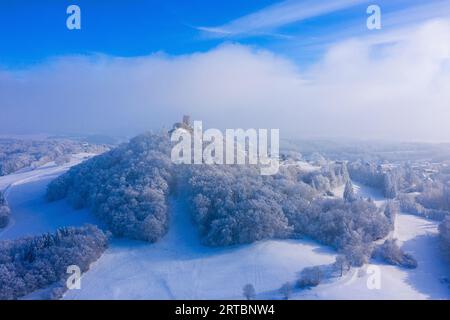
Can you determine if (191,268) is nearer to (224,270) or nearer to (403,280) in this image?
(224,270)

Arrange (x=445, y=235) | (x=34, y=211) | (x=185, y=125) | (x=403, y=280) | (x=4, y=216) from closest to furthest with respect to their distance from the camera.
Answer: (x=403, y=280) → (x=445, y=235) → (x=4, y=216) → (x=34, y=211) → (x=185, y=125)

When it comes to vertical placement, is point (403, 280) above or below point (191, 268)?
below

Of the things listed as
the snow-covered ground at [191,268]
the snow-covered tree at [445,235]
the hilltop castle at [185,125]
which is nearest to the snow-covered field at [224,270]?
the snow-covered ground at [191,268]

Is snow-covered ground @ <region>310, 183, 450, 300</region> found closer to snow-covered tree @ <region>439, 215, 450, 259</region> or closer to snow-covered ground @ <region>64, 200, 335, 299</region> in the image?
snow-covered tree @ <region>439, 215, 450, 259</region>

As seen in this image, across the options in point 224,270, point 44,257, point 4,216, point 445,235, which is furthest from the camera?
point 4,216

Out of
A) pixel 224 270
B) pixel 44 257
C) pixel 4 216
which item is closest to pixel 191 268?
pixel 224 270

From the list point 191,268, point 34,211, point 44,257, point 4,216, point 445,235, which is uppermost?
point 4,216

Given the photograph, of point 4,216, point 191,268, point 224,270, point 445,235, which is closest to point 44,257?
point 191,268

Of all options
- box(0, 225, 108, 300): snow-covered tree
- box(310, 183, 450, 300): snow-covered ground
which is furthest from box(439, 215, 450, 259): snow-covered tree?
box(0, 225, 108, 300): snow-covered tree

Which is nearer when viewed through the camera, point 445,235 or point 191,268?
point 191,268
